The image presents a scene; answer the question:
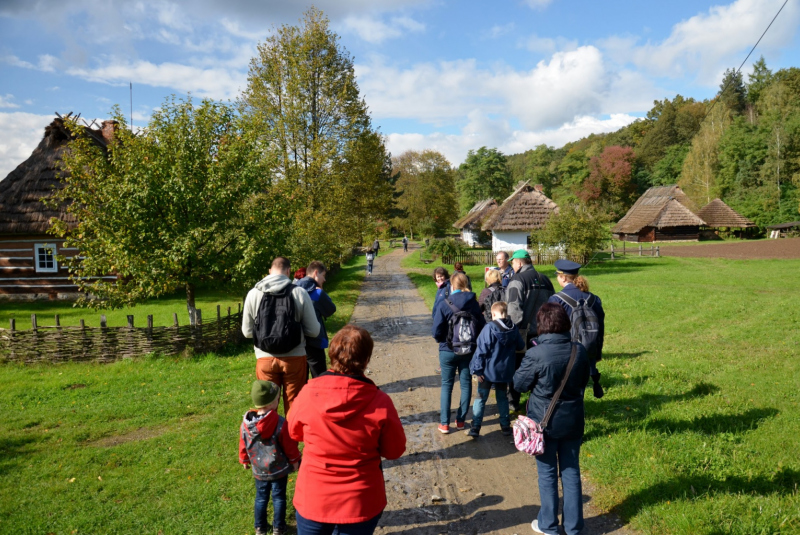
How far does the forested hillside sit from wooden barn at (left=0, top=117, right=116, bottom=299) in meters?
36.8

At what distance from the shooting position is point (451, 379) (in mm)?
6297

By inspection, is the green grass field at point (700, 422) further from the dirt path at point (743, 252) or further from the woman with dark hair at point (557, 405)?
the dirt path at point (743, 252)

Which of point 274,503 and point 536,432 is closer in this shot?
point 536,432

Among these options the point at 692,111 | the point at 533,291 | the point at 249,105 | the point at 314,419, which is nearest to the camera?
the point at 314,419

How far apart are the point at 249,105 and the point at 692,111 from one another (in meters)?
84.9

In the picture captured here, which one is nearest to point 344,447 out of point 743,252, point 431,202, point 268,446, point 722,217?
point 268,446

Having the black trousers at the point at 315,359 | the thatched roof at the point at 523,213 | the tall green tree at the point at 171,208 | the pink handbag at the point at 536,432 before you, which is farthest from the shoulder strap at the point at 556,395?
the thatched roof at the point at 523,213

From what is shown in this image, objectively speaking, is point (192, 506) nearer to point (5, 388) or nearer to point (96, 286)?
point (5, 388)

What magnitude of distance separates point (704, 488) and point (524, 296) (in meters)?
2.95

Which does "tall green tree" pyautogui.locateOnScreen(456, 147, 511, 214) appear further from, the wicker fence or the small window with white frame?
the wicker fence

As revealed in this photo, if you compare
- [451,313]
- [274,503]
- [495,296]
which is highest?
[495,296]

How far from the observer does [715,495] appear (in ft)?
15.0

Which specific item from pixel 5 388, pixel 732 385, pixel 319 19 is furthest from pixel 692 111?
pixel 5 388

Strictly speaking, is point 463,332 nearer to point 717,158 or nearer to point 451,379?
point 451,379
